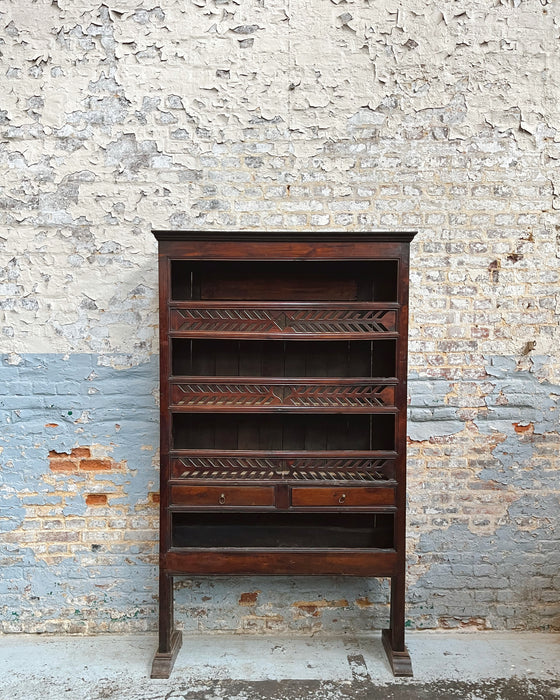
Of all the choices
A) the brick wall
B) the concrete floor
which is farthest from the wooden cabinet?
the brick wall

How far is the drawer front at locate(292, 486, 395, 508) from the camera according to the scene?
8.23ft

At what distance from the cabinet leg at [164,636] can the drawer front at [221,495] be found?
42 centimetres

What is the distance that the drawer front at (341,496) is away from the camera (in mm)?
2508

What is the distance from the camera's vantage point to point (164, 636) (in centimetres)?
259

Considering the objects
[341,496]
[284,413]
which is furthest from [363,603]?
[284,413]

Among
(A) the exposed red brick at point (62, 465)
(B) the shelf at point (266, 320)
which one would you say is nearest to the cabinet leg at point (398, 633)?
(B) the shelf at point (266, 320)

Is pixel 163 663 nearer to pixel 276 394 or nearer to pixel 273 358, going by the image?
pixel 276 394

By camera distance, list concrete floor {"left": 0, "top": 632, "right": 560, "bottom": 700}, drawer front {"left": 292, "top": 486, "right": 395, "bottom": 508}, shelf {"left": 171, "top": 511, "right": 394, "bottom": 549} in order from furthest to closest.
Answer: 1. shelf {"left": 171, "top": 511, "right": 394, "bottom": 549}
2. drawer front {"left": 292, "top": 486, "right": 395, "bottom": 508}
3. concrete floor {"left": 0, "top": 632, "right": 560, "bottom": 700}

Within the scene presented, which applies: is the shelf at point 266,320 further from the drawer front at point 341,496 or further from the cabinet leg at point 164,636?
the cabinet leg at point 164,636

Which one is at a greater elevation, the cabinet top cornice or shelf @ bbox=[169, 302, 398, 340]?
the cabinet top cornice

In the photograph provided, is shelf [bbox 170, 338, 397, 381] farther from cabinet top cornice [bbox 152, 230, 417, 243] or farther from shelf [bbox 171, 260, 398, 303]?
cabinet top cornice [bbox 152, 230, 417, 243]

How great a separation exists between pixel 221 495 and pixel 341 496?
1.96 feet

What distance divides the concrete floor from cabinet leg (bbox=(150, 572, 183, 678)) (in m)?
0.05

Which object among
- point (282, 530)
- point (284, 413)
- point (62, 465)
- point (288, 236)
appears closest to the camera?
point (288, 236)
